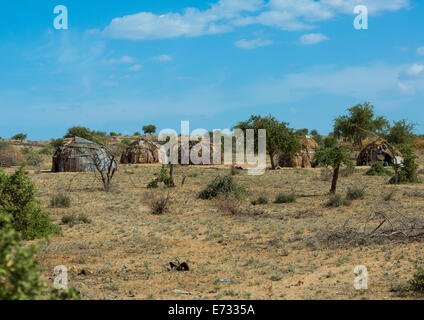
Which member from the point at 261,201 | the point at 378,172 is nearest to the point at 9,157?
the point at 261,201

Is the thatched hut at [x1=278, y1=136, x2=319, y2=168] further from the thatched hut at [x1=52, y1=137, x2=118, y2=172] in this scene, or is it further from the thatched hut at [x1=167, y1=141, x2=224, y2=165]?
the thatched hut at [x1=52, y1=137, x2=118, y2=172]

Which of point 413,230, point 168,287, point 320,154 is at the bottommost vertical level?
point 168,287

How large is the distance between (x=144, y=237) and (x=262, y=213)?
436cm

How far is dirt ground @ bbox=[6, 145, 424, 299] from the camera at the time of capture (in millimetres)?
7426

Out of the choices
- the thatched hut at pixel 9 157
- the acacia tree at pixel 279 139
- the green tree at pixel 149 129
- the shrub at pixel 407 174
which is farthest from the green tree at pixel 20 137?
the shrub at pixel 407 174

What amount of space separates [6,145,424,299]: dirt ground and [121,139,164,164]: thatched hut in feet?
53.4

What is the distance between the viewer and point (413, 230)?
1026 centimetres

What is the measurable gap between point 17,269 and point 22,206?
7.95 meters

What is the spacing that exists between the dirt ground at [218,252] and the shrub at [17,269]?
309 centimetres

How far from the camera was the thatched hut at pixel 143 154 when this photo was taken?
1372 inches

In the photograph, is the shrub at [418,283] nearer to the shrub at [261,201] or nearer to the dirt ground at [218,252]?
the dirt ground at [218,252]

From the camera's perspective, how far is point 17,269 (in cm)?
392

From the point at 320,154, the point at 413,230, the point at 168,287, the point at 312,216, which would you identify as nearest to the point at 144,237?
the point at 168,287
